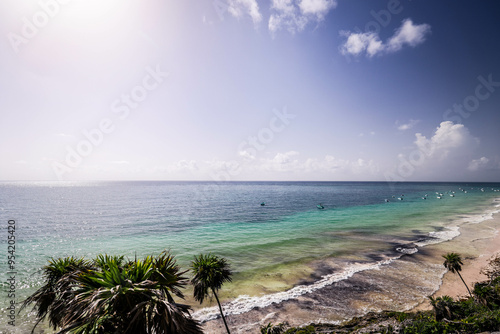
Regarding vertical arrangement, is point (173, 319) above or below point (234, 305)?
above

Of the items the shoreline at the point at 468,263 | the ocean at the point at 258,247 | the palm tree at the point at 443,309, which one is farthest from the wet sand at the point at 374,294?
the palm tree at the point at 443,309

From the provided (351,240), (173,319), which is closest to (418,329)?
(173,319)

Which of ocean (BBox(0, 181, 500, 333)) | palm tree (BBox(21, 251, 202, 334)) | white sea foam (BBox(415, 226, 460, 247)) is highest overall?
palm tree (BBox(21, 251, 202, 334))

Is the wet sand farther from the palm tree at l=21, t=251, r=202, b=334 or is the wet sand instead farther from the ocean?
the palm tree at l=21, t=251, r=202, b=334

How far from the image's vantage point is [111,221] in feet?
203

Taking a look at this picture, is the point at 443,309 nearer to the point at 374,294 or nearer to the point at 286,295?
the point at 374,294

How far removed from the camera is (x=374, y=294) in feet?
72.3

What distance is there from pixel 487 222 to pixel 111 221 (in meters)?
105

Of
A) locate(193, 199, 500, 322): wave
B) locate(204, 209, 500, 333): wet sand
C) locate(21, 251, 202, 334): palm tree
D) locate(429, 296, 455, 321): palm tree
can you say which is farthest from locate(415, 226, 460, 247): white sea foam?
locate(21, 251, 202, 334): palm tree

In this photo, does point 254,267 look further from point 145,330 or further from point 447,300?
point 145,330

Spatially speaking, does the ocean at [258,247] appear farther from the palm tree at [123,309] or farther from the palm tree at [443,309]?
the palm tree at [123,309]

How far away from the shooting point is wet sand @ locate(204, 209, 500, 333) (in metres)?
18.3

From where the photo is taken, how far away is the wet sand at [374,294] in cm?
1834

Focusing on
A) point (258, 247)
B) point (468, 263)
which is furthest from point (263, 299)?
point (468, 263)
